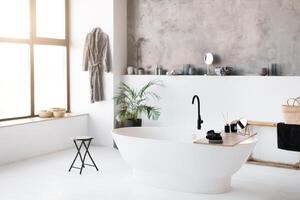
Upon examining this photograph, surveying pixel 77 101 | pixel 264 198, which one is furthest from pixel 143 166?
→ pixel 77 101

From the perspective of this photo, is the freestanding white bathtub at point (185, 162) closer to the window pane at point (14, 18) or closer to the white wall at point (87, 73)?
the white wall at point (87, 73)

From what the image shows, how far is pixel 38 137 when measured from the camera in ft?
22.8

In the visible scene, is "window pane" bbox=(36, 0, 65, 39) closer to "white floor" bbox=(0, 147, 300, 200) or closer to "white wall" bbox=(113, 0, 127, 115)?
"white wall" bbox=(113, 0, 127, 115)

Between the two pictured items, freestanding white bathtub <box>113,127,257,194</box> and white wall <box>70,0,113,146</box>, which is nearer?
freestanding white bathtub <box>113,127,257,194</box>

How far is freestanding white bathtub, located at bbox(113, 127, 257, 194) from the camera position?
4827 millimetres

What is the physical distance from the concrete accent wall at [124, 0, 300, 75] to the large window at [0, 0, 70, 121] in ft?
4.26

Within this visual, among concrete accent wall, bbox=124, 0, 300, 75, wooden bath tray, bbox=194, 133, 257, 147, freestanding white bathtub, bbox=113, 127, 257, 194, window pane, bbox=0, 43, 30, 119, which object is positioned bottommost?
freestanding white bathtub, bbox=113, 127, 257, 194

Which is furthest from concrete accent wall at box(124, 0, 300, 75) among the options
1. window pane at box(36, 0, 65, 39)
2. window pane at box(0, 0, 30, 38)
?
window pane at box(0, 0, 30, 38)

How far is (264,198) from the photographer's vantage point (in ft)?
16.0

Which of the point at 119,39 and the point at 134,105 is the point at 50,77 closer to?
the point at 119,39

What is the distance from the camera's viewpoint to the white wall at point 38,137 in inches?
253

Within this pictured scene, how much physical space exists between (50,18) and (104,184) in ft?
12.0

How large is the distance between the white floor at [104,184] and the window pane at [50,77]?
1459mm

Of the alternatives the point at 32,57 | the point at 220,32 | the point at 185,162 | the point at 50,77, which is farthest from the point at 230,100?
the point at 32,57
